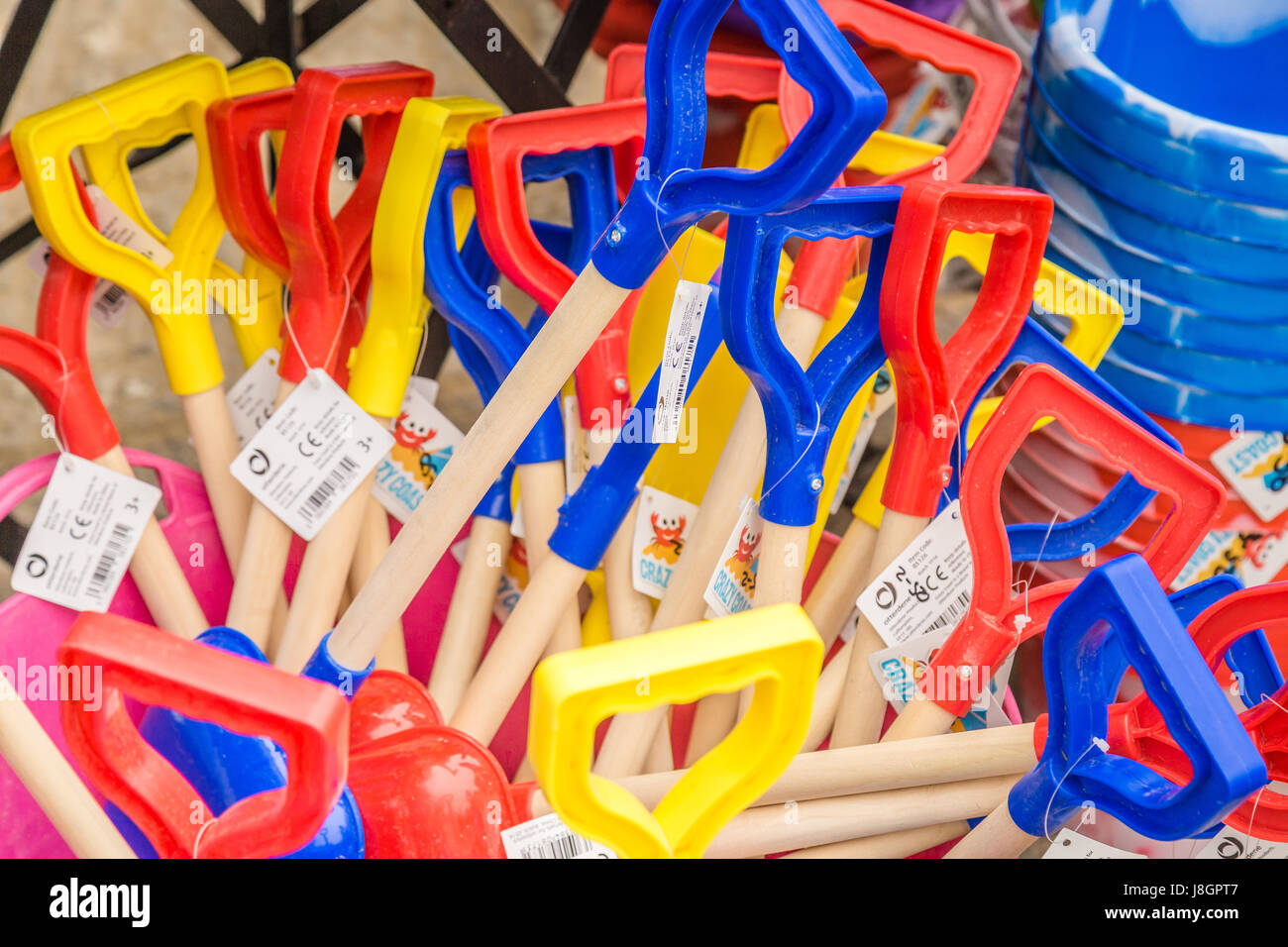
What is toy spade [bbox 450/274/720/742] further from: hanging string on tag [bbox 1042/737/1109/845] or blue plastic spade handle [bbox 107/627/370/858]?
hanging string on tag [bbox 1042/737/1109/845]

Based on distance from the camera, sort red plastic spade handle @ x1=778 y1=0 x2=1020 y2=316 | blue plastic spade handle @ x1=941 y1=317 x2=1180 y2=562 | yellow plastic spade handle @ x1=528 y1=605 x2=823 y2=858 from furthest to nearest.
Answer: red plastic spade handle @ x1=778 y1=0 x2=1020 y2=316 → blue plastic spade handle @ x1=941 y1=317 x2=1180 y2=562 → yellow plastic spade handle @ x1=528 y1=605 x2=823 y2=858

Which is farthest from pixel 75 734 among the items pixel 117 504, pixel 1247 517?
pixel 1247 517

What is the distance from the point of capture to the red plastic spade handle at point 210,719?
0.55m

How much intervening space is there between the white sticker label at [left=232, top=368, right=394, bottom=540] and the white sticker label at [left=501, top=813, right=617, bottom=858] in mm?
365

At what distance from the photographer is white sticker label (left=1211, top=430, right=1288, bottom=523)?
1.13 meters

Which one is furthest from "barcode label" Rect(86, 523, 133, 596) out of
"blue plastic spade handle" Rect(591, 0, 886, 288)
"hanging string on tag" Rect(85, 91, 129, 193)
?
"blue plastic spade handle" Rect(591, 0, 886, 288)

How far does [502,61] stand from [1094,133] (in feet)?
2.01

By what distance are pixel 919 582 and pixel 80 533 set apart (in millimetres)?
719

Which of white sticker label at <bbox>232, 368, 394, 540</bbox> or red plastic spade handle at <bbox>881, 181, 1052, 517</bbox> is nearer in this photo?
red plastic spade handle at <bbox>881, 181, 1052, 517</bbox>

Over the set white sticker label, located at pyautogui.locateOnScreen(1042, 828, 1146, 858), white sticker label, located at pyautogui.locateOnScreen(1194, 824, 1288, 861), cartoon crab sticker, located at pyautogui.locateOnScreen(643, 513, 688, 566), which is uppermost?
cartoon crab sticker, located at pyautogui.locateOnScreen(643, 513, 688, 566)

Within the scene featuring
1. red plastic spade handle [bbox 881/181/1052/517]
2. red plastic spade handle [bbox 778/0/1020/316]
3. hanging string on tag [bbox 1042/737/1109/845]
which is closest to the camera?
hanging string on tag [bbox 1042/737/1109/845]

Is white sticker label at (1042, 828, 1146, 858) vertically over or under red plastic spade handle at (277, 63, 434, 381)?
under

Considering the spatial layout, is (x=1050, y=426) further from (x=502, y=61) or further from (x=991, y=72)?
(x=502, y=61)

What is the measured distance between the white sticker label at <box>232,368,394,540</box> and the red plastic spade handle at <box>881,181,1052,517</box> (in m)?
0.46
